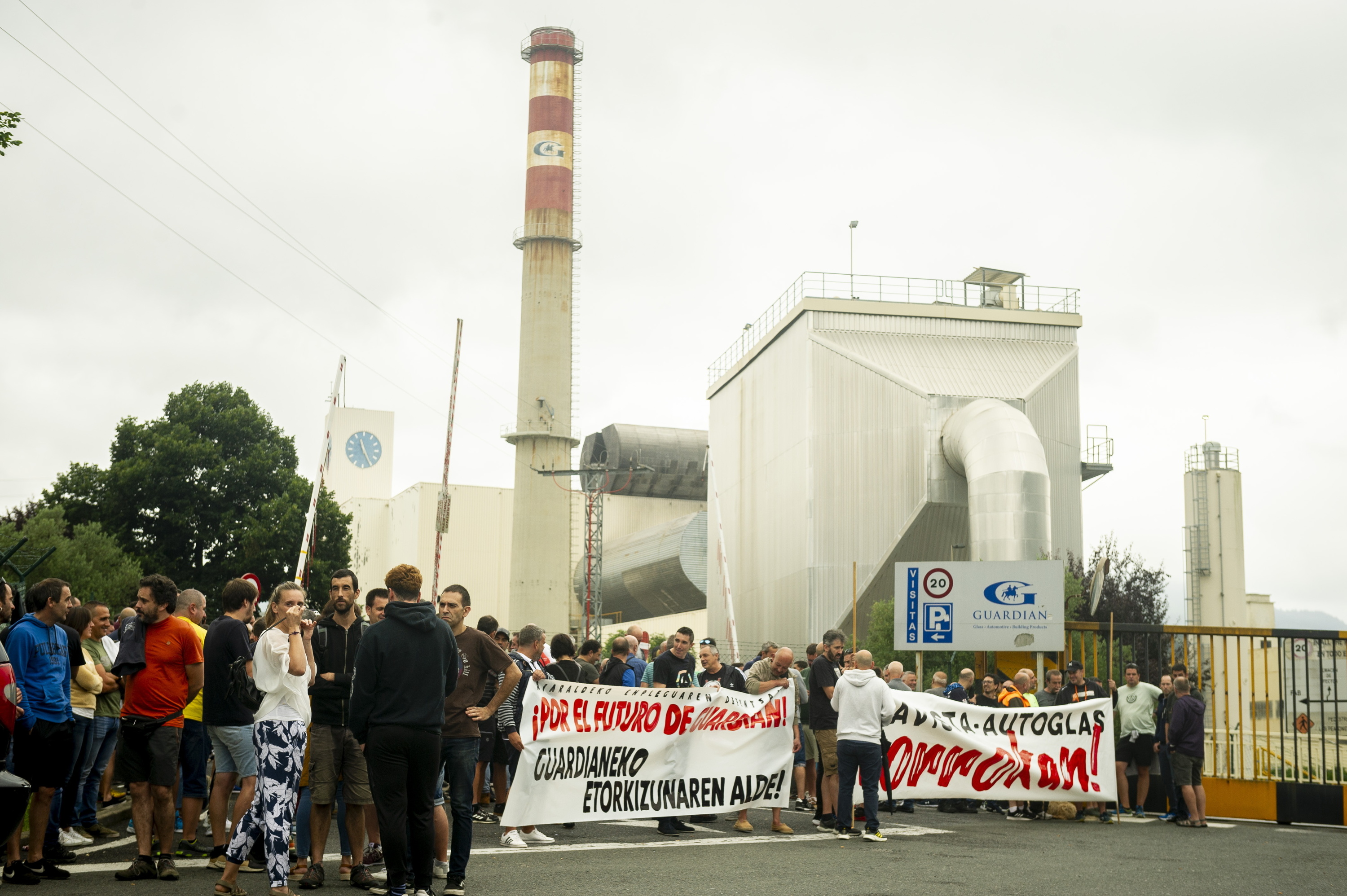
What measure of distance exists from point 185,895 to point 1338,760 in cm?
1274

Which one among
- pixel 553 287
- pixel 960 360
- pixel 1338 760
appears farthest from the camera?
pixel 553 287

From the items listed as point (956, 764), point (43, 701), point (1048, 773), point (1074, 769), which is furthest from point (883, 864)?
point (43, 701)

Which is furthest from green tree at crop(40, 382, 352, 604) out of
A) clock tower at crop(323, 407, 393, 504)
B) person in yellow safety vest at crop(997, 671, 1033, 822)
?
person in yellow safety vest at crop(997, 671, 1033, 822)

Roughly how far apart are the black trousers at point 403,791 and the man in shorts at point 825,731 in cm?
587

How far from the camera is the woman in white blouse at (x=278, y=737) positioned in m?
7.59

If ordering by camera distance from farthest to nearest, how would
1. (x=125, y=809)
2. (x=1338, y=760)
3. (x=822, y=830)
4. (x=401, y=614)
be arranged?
(x=1338, y=760), (x=822, y=830), (x=125, y=809), (x=401, y=614)

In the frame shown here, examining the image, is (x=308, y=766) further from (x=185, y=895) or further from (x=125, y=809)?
(x=125, y=809)

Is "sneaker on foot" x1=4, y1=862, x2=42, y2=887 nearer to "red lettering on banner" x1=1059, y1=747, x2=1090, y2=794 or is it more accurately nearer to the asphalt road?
the asphalt road

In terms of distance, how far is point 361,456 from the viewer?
74.8m

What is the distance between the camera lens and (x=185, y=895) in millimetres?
7699

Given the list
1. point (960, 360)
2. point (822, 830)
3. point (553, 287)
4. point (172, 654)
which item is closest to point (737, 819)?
point (822, 830)

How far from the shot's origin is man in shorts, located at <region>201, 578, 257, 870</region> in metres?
8.28

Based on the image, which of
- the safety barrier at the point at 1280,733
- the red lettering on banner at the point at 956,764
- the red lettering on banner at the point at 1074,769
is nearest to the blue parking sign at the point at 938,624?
the safety barrier at the point at 1280,733

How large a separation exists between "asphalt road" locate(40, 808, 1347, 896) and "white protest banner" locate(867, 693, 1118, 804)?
503 mm
